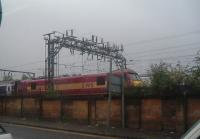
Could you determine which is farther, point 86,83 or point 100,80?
point 86,83

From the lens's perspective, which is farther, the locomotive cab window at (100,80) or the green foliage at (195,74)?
the locomotive cab window at (100,80)

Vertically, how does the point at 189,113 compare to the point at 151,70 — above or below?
below

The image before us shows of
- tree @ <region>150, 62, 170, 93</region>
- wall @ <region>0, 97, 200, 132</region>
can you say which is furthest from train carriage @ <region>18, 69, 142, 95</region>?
tree @ <region>150, 62, 170, 93</region>

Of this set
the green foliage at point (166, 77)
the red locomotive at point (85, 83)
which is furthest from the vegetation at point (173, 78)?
the red locomotive at point (85, 83)

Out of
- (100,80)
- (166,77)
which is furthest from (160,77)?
(100,80)

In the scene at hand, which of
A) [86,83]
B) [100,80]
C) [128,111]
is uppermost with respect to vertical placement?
[100,80]

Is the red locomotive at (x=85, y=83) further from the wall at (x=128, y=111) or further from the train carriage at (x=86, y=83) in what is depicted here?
the wall at (x=128, y=111)

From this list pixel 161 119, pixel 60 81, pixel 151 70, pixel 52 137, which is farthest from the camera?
pixel 60 81

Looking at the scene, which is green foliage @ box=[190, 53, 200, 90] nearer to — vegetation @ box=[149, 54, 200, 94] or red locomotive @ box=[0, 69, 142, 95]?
vegetation @ box=[149, 54, 200, 94]

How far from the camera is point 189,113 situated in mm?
23312

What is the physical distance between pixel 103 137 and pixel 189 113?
4564 millimetres

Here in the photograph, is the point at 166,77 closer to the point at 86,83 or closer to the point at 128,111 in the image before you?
the point at 128,111

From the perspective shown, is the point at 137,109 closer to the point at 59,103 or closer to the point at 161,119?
the point at 161,119

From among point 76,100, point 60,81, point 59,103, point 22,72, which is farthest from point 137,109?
point 22,72
